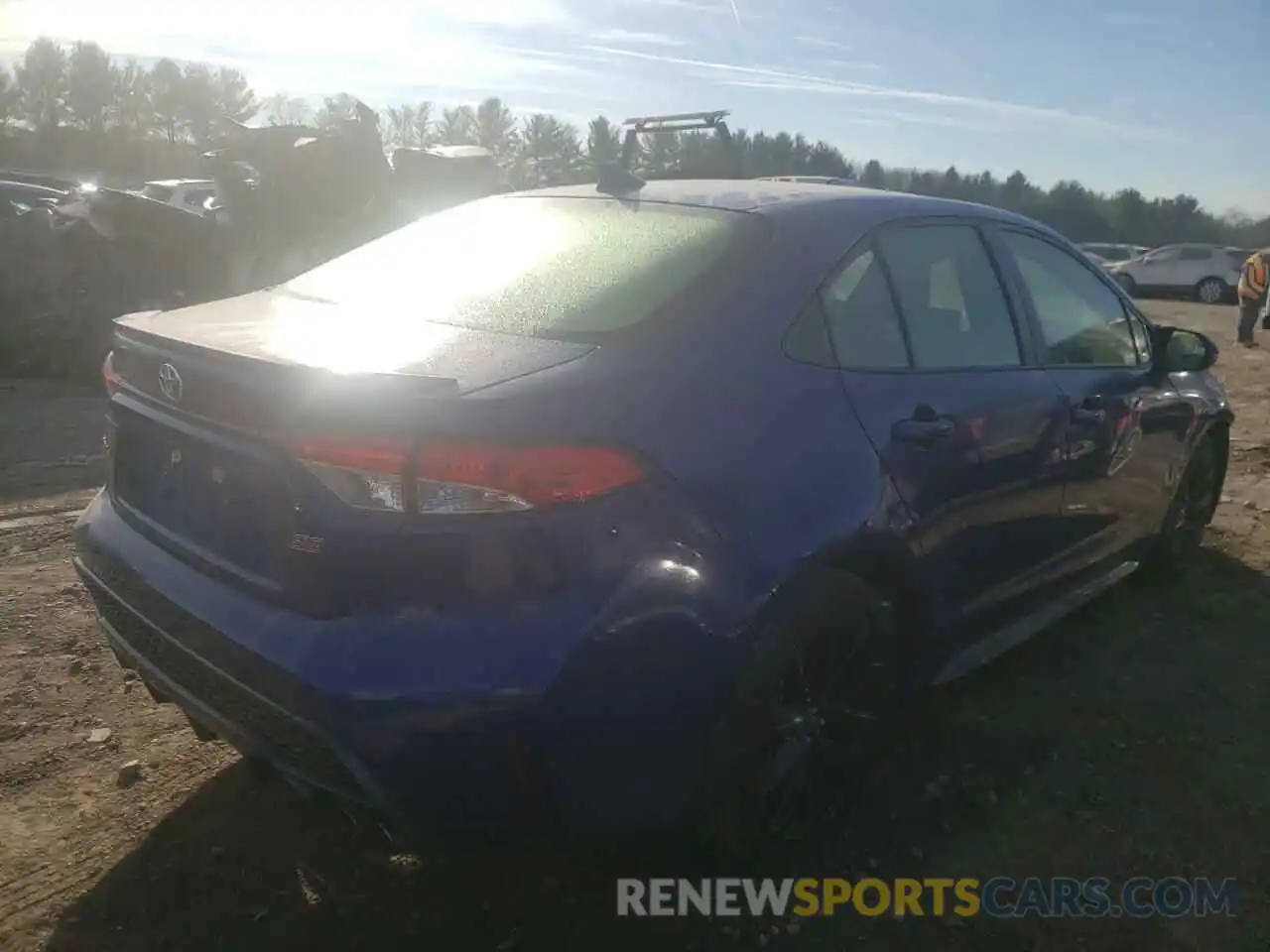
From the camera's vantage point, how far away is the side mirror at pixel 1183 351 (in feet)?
13.2

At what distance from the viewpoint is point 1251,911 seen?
8.17ft

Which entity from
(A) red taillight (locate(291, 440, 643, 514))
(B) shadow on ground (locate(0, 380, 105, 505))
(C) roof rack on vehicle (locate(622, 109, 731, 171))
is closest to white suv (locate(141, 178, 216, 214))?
(B) shadow on ground (locate(0, 380, 105, 505))

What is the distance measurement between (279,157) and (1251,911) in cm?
1068

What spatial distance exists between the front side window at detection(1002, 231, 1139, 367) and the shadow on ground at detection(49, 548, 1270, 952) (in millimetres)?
1140

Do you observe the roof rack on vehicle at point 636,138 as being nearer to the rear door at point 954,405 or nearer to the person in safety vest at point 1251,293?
the rear door at point 954,405

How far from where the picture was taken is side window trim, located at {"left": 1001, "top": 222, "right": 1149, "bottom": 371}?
3.36 metres

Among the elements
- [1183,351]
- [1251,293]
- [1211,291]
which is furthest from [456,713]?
[1211,291]

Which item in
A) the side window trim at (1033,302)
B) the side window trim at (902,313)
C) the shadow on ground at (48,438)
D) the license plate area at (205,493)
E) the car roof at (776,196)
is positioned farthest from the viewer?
the shadow on ground at (48,438)

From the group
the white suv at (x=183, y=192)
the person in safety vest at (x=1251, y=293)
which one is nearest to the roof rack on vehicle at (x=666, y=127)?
the white suv at (x=183, y=192)

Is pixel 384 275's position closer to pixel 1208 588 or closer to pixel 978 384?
pixel 978 384

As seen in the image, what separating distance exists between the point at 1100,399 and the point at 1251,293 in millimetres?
13646

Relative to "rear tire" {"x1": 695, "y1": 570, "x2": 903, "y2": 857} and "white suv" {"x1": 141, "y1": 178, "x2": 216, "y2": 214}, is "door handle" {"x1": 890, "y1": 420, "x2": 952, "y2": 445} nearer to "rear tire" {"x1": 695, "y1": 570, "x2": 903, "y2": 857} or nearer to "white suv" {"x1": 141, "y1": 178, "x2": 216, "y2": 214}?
"rear tire" {"x1": 695, "y1": 570, "x2": 903, "y2": 857}

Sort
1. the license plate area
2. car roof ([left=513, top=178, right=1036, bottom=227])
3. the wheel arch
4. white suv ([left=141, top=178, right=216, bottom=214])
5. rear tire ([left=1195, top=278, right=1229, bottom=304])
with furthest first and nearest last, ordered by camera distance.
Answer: rear tire ([left=1195, top=278, right=1229, bottom=304]), white suv ([left=141, top=178, right=216, bottom=214]), the wheel arch, car roof ([left=513, top=178, right=1036, bottom=227]), the license plate area

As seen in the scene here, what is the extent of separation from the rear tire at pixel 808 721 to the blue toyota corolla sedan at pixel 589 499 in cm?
1
